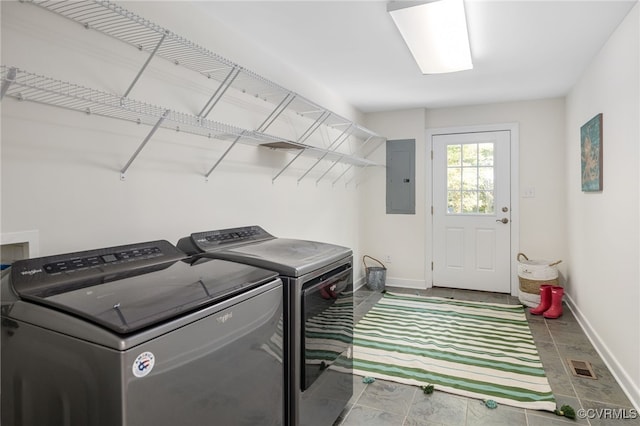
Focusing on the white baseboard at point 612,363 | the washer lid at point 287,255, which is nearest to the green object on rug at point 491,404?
the white baseboard at point 612,363

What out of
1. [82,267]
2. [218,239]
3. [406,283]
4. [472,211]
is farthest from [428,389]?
[472,211]

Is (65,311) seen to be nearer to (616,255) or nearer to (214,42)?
(214,42)

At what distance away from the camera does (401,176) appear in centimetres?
479

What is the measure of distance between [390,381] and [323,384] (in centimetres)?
82

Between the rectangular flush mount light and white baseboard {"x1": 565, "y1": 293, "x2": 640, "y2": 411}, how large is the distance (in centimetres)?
229

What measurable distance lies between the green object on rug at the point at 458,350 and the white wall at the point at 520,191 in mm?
847

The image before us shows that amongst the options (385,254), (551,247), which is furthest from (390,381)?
(551,247)

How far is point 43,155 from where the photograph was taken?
1393 mm

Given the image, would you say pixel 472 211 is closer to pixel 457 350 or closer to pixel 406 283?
pixel 406 283

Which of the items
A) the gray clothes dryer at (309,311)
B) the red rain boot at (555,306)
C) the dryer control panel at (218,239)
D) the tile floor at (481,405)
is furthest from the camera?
the red rain boot at (555,306)

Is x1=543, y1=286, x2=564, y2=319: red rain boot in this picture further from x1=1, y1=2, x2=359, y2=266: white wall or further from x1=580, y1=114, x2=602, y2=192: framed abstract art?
x1=1, y1=2, x2=359, y2=266: white wall

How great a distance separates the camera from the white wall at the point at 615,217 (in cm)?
213

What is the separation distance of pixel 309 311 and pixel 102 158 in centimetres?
111

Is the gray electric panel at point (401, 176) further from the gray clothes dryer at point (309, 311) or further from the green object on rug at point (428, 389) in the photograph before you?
the gray clothes dryer at point (309, 311)
